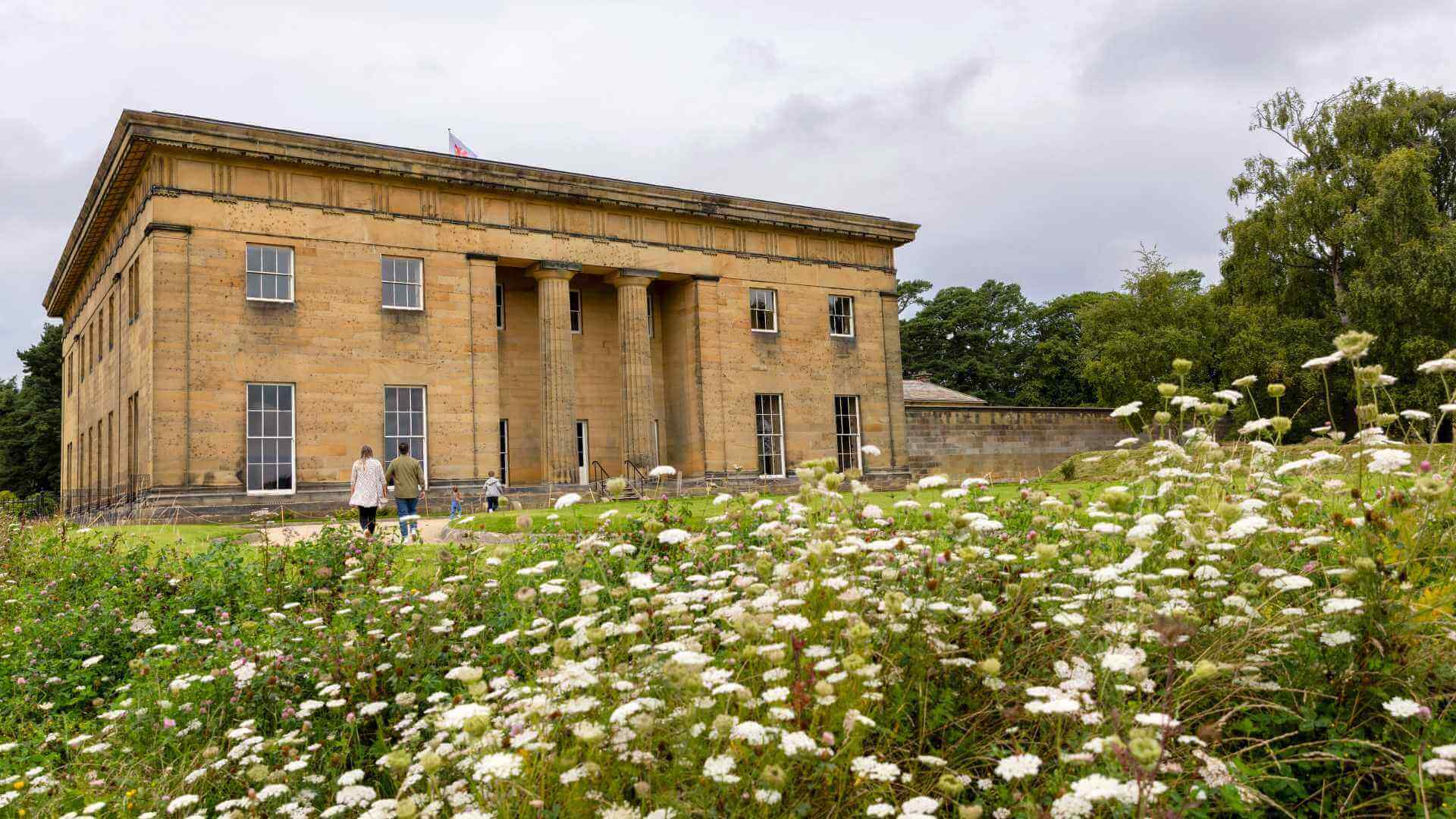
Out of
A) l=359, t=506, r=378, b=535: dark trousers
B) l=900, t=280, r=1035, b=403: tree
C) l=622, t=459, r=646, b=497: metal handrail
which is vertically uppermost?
l=900, t=280, r=1035, b=403: tree

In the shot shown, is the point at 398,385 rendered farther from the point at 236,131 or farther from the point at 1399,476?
the point at 1399,476

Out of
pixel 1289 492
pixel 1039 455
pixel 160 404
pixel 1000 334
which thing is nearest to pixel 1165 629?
pixel 1289 492

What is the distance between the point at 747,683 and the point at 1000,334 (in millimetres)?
59216

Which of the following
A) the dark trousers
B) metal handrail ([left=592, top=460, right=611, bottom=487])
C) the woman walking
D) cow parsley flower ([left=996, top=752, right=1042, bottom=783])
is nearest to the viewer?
cow parsley flower ([left=996, top=752, right=1042, bottom=783])

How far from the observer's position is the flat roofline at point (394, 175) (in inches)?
801

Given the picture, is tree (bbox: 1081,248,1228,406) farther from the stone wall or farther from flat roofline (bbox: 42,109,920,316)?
flat roofline (bbox: 42,109,920,316)

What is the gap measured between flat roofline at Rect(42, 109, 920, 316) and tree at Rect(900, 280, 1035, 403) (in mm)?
28885

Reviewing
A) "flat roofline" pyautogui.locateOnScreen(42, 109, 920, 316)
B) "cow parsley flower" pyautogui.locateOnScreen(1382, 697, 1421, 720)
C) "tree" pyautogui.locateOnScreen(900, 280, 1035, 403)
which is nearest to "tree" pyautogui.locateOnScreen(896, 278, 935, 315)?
"tree" pyautogui.locateOnScreen(900, 280, 1035, 403)

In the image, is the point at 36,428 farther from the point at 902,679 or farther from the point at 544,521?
the point at 902,679

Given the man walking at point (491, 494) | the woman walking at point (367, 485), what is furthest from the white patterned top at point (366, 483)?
the man walking at point (491, 494)

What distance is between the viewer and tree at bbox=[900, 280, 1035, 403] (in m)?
58.5

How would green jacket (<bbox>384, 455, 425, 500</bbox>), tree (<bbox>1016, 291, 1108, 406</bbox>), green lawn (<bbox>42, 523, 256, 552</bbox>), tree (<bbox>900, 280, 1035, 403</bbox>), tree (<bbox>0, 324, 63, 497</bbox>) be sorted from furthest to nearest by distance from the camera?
tree (<bbox>900, 280, 1035, 403</bbox>)
tree (<bbox>1016, 291, 1108, 406</bbox>)
tree (<bbox>0, 324, 63, 497</bbox>)
green jacket (<bbox>384, 455, 425, 500</bbox>)
green lawn (<bbox>42, 523, 256, 552</bbox>)

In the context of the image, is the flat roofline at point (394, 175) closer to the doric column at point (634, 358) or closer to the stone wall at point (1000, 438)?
the doric column at point (634, 358)

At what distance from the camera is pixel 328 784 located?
179 inches
